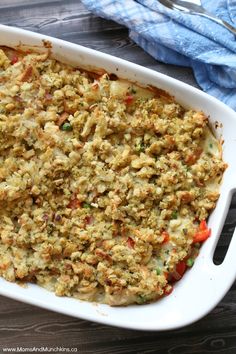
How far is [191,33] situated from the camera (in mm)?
2064

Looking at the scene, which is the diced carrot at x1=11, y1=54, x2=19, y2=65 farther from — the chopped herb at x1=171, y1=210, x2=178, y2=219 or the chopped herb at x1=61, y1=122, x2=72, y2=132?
the chopped herb at x1=171, y1=210, x2=178, y2=219

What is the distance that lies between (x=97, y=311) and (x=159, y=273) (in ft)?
0.76

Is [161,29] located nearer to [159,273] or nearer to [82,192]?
[82,192]

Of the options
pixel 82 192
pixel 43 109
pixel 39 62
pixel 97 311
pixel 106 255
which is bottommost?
pixel 97 311

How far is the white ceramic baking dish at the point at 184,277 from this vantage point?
5.51 ft

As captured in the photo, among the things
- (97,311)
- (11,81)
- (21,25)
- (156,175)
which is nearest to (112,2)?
(21,25)

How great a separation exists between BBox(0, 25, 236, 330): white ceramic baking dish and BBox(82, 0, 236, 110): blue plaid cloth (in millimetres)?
299

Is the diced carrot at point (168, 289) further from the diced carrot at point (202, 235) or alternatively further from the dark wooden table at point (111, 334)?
the dark wooden table at point (111, 334)

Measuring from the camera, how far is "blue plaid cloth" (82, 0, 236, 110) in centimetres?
205

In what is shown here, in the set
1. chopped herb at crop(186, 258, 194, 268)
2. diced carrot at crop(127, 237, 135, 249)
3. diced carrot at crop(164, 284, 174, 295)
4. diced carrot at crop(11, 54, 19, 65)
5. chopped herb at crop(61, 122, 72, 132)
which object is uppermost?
diced carrot at crop(11, 54, 19, 65)

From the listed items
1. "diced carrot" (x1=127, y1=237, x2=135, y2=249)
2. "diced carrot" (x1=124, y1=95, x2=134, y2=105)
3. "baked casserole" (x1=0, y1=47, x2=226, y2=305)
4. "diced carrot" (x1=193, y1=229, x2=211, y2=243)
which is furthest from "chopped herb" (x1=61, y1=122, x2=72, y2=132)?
"diced carrot" (x1=193, y1=229, x2=211, y2=243)

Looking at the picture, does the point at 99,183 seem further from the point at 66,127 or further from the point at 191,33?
the point at 191,33

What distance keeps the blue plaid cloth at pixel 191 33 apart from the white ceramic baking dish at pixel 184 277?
299mm

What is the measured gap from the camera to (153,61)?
215 cm
